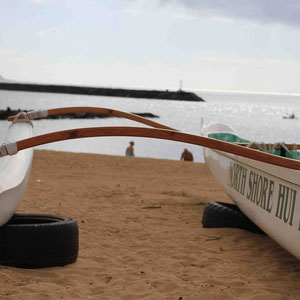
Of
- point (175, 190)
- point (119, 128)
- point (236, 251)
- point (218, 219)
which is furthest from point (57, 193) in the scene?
point (119, 128)

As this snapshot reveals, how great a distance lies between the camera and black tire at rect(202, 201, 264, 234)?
17.9ft

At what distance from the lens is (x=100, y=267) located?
4.06 meters

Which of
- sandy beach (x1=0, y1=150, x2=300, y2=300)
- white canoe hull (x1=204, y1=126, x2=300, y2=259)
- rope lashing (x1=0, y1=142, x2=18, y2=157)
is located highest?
rope lashing (x1=0, y1=142, x2=18, y2=157)

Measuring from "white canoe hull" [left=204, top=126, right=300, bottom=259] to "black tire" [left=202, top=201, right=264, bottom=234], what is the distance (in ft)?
0.71

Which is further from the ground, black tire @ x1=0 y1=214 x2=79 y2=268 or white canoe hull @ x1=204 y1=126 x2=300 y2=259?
white canoe hull @ x1=204 y1=126 x2=300 y2=259

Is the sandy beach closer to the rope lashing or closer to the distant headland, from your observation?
the rope lashing

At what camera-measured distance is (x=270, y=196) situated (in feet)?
13.5

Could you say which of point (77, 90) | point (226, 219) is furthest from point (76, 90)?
point (226, 219)

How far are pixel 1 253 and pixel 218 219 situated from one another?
2.63m

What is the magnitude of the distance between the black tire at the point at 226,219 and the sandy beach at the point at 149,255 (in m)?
0.12

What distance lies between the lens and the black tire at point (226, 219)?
5.47 metres

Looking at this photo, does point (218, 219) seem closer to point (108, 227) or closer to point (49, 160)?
point (108, 227)

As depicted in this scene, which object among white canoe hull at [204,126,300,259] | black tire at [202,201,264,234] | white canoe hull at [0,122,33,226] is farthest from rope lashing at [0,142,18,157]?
black tire at [202,201,264,234]

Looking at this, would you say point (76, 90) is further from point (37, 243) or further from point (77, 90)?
point (37, 243)
